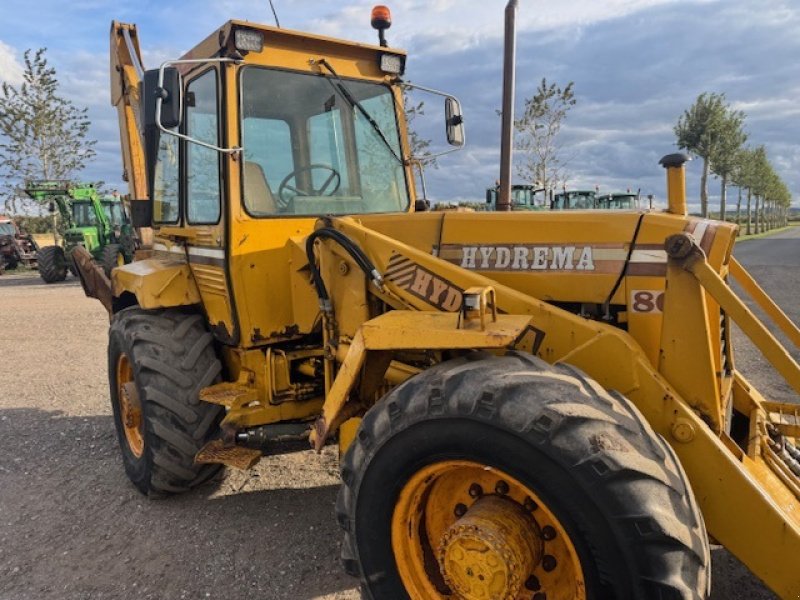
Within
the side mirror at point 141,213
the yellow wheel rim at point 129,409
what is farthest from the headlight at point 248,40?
the yellow wheel rim at point 129,409

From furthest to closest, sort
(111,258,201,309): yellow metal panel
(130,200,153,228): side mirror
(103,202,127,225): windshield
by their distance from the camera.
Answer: (103,202,127,225): windshield < (130,200,153,228): side mirror < (111,258,201,309): yellow metal panel

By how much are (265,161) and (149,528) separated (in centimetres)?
227

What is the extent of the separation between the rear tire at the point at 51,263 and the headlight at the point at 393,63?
18.7 m

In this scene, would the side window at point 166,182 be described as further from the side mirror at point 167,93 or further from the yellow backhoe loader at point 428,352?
the side mirror at point 167,93

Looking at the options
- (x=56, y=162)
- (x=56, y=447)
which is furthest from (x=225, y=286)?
(x=56, y=162)

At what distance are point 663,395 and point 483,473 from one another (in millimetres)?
733

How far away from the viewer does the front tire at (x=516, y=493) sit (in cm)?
194

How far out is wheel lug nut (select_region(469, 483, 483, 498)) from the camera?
2421 millimetres

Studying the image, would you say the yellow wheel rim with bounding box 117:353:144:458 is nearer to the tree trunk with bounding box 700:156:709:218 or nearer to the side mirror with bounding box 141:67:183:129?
the side mirror with bounding box 141:67:183:129

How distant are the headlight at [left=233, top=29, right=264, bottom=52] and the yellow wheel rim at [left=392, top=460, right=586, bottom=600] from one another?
2.45 metres

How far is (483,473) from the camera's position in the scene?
2.40 metres

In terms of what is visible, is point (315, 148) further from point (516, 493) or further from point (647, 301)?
point (516, 493)

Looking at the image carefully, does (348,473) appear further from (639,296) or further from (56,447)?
(56,447)

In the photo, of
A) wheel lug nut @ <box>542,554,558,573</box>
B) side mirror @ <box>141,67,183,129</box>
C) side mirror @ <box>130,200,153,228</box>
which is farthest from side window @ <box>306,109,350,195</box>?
wheel lug nut @ <box>542,554,558,573</box>
